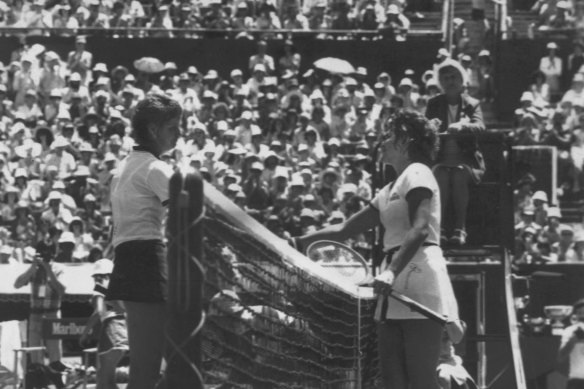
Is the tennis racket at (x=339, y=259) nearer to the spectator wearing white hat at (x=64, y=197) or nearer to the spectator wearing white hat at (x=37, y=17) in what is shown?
the spectator wearing white hat at (x=64, y=197)

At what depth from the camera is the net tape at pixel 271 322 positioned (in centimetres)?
532

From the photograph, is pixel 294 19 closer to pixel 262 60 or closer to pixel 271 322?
pixel 262 60

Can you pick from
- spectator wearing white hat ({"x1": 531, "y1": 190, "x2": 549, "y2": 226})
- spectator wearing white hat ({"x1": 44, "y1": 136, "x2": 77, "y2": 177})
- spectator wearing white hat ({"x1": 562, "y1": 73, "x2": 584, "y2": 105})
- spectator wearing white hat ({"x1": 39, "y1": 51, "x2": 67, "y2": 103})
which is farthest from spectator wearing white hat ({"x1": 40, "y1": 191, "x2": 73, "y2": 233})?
spectator wearing white hat ({"x1": 562, "y1": 73, "x2": 584, "y2": 105})

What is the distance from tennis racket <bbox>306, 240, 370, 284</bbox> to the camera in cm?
845

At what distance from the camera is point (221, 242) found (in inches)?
213

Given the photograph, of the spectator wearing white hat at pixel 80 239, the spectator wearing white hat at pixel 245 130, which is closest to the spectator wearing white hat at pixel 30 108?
the spectator wearing white hat at pixel 245 130

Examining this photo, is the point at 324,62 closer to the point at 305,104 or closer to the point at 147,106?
the point at 305,104

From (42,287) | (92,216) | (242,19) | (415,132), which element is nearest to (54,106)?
(242,19)

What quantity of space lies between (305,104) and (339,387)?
15790 millimetres

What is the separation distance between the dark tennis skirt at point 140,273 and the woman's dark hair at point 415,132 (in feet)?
4.96

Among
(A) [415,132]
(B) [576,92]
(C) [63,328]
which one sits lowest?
(C) [63,328]

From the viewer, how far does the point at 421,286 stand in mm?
→ 6906

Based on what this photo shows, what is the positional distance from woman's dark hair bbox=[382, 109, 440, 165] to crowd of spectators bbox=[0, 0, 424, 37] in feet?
60.5

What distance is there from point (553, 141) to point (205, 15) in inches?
307
